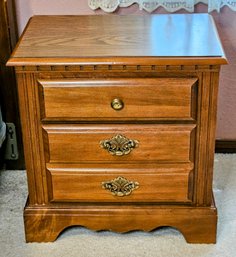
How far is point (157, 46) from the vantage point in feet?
5.12

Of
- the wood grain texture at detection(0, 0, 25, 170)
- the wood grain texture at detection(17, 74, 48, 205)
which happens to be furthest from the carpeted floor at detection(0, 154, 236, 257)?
the wood grain texture at detection(0, 0, 25, 170)

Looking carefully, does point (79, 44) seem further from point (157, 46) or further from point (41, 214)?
point (41, 214)

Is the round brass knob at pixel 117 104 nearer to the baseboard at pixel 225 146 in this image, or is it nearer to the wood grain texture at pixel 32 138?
the wood grain texture at pixel 32 138

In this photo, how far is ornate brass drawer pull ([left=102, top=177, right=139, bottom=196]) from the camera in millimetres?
1662

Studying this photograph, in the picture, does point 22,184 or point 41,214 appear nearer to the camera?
point 41,214

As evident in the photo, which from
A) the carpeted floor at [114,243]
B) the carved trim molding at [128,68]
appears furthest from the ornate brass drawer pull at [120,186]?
the carved trim molding at [128,68]

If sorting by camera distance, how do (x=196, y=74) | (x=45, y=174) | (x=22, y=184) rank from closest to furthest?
(x=196, y=74) → (x=45, y=174) → (x=22, y=184)

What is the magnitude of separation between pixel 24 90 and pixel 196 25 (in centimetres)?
53

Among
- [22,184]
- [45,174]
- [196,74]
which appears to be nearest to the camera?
[196,74]

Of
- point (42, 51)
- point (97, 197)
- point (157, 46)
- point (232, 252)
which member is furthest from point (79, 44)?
point (232, 252)

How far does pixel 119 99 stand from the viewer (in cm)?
154

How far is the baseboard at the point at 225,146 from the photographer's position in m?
2.18

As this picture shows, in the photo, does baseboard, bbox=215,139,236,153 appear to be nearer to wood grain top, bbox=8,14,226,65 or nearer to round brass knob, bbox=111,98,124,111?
wood grain top, bbox=8,14,226,65

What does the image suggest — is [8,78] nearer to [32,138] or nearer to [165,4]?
[32,138]
